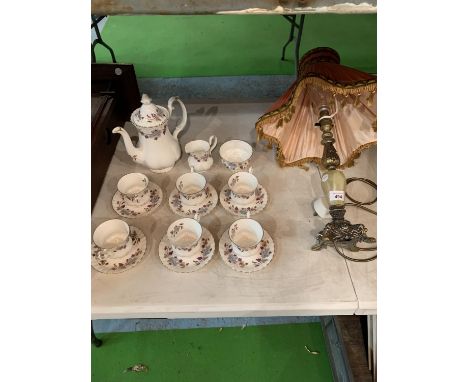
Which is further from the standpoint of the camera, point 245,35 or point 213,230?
point 245,35

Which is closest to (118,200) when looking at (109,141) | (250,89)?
(109,141)

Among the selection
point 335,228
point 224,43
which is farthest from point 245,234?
point 224,43

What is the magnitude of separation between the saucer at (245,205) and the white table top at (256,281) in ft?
0.04

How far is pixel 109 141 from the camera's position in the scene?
111cm

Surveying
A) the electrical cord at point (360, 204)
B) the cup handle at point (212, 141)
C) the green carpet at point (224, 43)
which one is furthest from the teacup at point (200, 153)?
the green carpet at point (224, 43)

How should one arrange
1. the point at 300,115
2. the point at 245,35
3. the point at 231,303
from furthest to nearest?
the point at 245,35 < the point at 300,115 < the point at 231,303

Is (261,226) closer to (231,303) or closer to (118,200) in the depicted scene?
(231,303)

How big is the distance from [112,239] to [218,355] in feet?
1.65

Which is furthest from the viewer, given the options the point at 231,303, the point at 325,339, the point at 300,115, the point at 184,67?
the point at 184,67

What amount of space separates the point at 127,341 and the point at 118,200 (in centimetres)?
48

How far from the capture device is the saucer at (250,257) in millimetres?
862

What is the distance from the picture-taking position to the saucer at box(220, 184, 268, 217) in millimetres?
968

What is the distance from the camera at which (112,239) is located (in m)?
0.94

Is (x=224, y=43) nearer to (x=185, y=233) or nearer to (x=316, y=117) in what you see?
(x=316, y=117)
